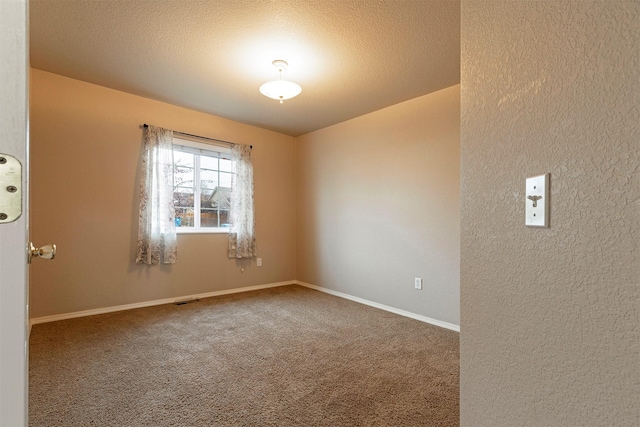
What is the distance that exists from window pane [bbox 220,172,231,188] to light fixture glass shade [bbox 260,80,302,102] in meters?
1.86

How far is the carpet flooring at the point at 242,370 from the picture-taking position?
1.60 metres

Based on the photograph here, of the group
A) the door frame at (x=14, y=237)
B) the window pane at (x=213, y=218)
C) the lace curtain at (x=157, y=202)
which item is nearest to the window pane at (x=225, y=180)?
the window pane at (x=213, y=218)

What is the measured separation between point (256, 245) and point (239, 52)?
2697 millimetres

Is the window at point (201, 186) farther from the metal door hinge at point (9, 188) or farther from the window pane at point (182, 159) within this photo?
the metal door hinge at point (9, 188)

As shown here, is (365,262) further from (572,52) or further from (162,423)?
(572,52)

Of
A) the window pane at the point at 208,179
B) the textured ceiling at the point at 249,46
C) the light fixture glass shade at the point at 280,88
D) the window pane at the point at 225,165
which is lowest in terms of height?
the window pane at the point at 208,179

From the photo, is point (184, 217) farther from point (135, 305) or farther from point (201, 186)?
point (135, 305)

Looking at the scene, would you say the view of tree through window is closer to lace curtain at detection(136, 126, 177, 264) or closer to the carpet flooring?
lace curtain at detection(136, 126, 177, 264)

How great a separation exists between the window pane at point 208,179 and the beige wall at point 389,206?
54.5 inches

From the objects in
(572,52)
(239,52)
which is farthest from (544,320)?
(239,52)

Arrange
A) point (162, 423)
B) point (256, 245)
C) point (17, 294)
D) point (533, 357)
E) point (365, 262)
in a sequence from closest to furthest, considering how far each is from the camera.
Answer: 1. point (17, 294)
2. point (533, 357)
3. point (162, 423)
4. point (365, 262)
5. point (256, 245)

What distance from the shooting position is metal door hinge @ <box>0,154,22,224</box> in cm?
39

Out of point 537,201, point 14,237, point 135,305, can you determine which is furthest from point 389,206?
point 14,237

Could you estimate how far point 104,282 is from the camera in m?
3.29
